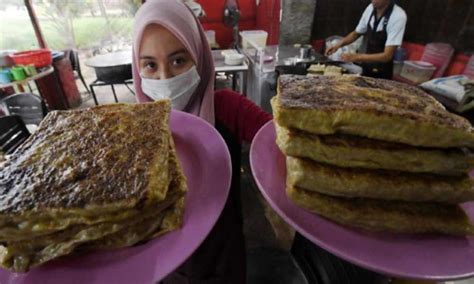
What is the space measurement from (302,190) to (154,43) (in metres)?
1.09

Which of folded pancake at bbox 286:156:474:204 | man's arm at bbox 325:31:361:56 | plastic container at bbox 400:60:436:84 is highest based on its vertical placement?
folded pancake at bbox 286:156:474:204

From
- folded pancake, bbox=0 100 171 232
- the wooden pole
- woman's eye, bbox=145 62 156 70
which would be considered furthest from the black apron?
the wooden pole

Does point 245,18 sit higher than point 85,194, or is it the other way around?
point 245,18

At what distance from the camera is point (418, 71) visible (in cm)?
493

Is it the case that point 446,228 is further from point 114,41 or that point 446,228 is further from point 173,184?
point 114,41

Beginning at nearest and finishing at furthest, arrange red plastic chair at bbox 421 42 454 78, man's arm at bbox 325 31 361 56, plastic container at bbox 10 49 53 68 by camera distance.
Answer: plastic container at bbox 10 49 53 68
man's arm at bbox 325 31 361 56
red plastic chair at bbox 421 42 454 78

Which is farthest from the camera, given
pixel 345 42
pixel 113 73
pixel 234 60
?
pixel 345 42

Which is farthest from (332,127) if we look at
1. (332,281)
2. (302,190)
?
(332,281)

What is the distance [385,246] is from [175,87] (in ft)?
3.92

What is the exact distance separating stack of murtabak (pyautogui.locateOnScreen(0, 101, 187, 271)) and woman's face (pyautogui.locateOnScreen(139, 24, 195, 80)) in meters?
0.62

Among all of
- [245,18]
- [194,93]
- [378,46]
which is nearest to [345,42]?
[378,46]

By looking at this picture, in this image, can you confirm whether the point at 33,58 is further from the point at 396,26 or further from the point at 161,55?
the point at 396,26

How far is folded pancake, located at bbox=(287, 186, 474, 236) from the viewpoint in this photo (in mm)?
615

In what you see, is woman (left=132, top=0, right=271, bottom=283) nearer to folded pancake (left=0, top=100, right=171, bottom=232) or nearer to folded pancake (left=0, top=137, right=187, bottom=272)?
folded pancake (left=0, top=100, right=171, bottom=232)
